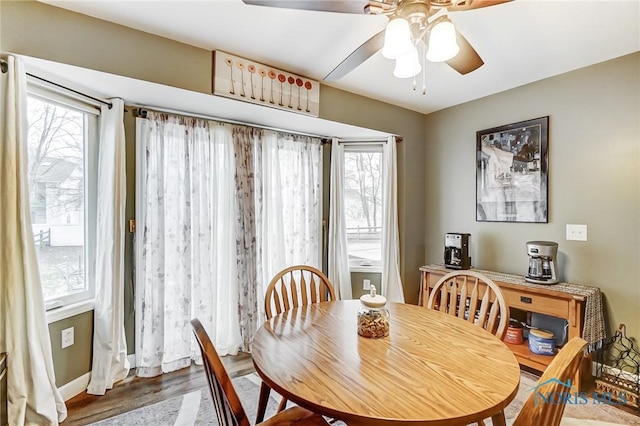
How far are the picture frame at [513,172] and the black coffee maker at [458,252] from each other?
0.34 metres

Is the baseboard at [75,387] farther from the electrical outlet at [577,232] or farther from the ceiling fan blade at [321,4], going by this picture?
the electrical outlet at [577,232]

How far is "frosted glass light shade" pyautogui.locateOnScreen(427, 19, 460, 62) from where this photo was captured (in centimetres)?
125

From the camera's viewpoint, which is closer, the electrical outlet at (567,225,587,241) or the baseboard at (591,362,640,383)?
the baseboard at (591,362,640,383)

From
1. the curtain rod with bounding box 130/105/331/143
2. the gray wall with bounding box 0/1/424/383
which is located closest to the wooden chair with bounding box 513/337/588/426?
the gray wall with bounding box 0/1/424/383

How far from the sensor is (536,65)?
233 centimetres

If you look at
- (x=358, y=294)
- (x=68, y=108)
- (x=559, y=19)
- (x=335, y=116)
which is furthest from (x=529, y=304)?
(x=68, y=108)

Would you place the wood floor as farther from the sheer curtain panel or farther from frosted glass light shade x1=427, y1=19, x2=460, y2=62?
frosted glass light shade x1=427, y1=19, x2=460, y2=62

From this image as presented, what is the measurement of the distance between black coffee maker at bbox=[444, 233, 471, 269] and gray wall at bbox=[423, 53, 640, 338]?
247 millimetres

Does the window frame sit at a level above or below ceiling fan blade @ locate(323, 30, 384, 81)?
below

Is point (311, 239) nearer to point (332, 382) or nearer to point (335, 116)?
point (335, 116)

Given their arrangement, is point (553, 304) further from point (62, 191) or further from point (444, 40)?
point (62, 191)

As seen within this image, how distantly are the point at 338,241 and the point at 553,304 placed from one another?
1867 mm

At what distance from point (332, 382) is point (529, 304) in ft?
6.51

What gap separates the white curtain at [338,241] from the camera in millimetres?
3264
